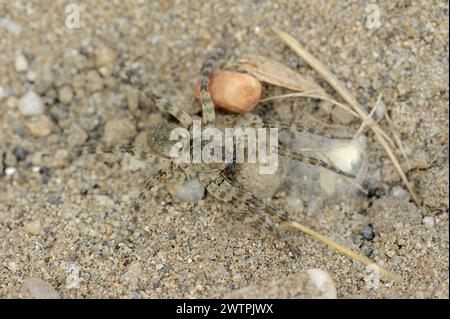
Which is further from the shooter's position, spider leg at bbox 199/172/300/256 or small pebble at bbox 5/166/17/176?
small pebble at bbox 5/166/17/176

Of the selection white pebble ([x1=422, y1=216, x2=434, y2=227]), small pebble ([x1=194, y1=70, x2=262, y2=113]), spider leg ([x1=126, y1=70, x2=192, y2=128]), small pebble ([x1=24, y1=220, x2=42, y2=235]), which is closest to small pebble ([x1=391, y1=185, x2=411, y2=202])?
white pebble ([x1=422, y1=216, x2=434, y2=227])

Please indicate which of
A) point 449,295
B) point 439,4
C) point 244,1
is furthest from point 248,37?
point 449,295

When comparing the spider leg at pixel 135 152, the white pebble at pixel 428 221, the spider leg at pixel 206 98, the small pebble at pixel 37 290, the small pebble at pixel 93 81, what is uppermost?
the small pebble at pixel 93 81

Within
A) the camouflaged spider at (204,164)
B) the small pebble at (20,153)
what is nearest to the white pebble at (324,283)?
the camouflaged spider at (204,164)

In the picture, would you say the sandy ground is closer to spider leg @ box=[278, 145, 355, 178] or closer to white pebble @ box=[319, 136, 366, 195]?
white pebble @ box=[319, 136, 366, 195]

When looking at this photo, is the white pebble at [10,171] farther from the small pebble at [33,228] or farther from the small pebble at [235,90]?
the small pebble at [235,90]

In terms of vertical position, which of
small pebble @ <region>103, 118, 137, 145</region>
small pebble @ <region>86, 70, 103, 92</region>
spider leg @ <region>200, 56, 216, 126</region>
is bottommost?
small pebble @ <region>103, 118, 137, 145</region>

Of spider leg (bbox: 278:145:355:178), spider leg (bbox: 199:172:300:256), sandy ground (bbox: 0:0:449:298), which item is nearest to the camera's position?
sandy ground (bbox: 0:0:449:298)

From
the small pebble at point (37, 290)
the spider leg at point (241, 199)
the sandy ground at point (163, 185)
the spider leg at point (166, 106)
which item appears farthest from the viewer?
the spider leg at point (166, 106)
